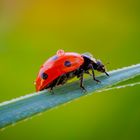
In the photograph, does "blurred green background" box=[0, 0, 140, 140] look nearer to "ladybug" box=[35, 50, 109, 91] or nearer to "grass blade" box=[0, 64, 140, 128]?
"ladybug" box=[35, 50, 109, 91]

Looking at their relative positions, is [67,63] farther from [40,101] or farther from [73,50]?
[73,50]

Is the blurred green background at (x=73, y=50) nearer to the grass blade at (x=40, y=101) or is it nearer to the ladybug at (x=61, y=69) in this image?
the ladybug at (x=61, y=69)

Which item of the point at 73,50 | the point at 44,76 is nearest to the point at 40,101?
the point at 44,76

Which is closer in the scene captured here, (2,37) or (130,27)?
(2,37)

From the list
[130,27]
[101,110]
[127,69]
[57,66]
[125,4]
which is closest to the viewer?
[127,69]

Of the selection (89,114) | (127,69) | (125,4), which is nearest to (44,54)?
(89,114)

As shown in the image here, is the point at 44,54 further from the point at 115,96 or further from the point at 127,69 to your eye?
the point at 127,69
